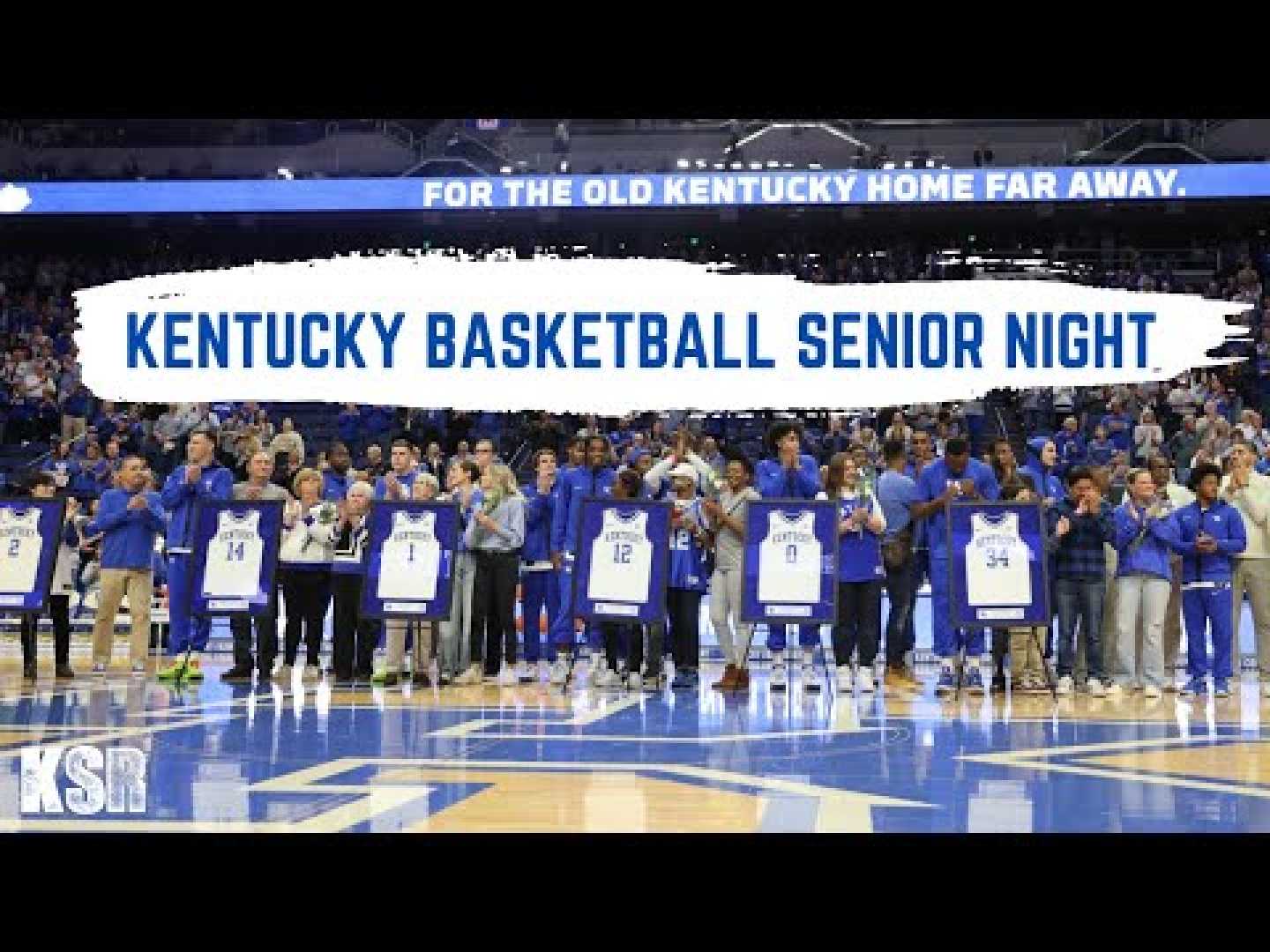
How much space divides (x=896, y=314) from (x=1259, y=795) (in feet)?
33.3

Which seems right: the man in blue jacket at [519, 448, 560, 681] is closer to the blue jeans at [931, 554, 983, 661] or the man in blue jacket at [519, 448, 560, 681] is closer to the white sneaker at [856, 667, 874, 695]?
the white sneaker at [856, 667, 874, 695]

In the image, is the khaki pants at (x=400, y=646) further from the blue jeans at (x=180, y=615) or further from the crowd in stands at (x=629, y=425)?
the crowd in stands at (x=629, y=425)

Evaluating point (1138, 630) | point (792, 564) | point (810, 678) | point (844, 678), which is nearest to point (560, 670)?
point (810, 678)

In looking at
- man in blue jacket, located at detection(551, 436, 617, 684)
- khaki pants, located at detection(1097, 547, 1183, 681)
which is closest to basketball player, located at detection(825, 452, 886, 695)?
khaki pants, located at detection(1097, 547, 1183, 681)

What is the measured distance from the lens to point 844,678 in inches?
510

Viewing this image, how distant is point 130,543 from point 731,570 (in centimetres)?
509

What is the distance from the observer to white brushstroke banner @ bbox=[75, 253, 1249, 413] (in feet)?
56.0

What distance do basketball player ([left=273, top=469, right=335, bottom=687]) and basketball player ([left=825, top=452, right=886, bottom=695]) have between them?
13.9 feet

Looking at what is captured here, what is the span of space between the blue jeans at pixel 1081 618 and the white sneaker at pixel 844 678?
168 centimetres

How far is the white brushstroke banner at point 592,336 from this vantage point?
17.1 meters

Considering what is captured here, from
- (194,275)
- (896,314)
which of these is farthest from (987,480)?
(194,275)

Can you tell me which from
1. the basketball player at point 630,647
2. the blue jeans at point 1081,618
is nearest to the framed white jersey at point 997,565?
the blue jeans at point 1081,618

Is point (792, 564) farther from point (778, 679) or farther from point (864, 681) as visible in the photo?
point (864, 681)

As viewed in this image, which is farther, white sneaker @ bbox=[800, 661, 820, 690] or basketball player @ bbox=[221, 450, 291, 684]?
basketball player @ bbox=[221, 450, 291, 684]
